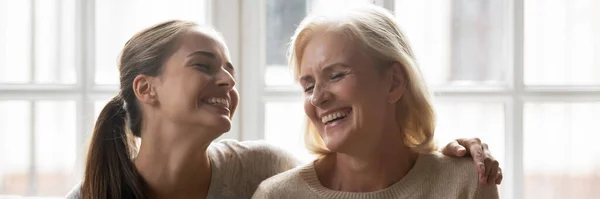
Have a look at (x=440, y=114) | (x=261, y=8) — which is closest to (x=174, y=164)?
(x=261, y=8)

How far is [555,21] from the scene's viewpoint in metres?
2.64

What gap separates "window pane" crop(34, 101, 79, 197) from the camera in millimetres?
2766

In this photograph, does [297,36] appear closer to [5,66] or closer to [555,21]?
[555,21]

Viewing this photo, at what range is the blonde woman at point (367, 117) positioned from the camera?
5.91 ft

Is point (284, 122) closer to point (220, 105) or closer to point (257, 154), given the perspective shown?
point (257, 154)

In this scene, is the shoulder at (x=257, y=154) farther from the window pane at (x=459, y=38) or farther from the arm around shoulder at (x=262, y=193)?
the window pane at (x=459, y=38)

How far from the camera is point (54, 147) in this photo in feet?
9.11

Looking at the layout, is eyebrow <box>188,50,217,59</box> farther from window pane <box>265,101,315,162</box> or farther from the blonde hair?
window pane <box>265,101,315,162</box>

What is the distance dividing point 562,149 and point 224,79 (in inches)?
49.7

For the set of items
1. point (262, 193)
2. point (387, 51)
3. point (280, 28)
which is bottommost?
point (262, 193)

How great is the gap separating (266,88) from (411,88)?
92 centimetres

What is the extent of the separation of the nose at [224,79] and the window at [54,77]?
73 centimetres

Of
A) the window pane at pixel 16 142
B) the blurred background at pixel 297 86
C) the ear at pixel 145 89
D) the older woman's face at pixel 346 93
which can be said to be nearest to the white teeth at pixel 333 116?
the older woman's face at pixel 346 93

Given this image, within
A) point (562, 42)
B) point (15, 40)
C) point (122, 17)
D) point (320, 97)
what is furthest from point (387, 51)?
point (15, 40)
